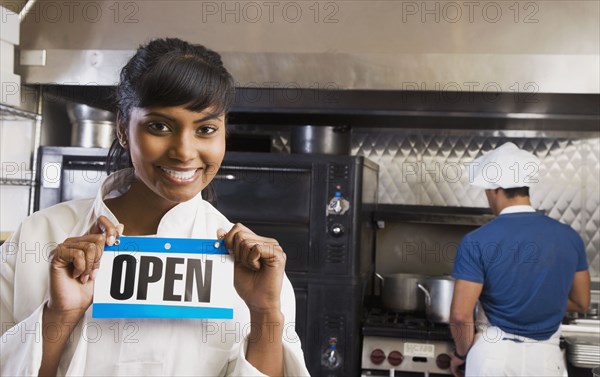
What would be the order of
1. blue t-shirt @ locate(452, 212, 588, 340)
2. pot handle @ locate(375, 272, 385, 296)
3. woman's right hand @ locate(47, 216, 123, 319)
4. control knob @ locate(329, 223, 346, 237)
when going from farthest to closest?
pot handle @ locate(375, 272, 385, 296)
control knob @ locate(329, 223, 346, 237)
blue t-shirt @ locate(452, 212, 588, 340)
woman's right hand @ locate(47, 216, 123, 319)

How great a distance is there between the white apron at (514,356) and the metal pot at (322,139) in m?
0.92

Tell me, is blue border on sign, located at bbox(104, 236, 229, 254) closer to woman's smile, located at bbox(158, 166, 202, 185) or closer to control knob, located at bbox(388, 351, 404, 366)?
woman's smile, located at bbox(158, 166, 202, 185)

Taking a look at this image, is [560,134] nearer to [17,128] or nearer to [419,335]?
[419,335]

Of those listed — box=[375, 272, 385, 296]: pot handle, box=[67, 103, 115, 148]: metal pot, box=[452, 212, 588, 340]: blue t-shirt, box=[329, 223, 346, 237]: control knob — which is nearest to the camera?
box=[452, 212, 588, 340]: blue t-shirt

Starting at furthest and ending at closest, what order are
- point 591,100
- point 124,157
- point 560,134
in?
point 560,134 → point 591,100 → point 124,157

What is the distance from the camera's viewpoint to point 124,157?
1399 millimetres

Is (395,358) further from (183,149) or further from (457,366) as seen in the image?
(183,149)

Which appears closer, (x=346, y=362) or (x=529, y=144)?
(x=346, y=362)

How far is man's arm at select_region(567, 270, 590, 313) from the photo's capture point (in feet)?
9.01

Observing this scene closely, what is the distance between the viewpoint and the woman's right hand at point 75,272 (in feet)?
3.65

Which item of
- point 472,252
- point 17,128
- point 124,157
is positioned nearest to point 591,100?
point 472,252

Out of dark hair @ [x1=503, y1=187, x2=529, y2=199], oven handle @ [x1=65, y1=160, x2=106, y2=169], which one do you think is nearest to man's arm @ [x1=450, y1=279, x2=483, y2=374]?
dark hair @ [x1=503, y1=187, x2=529, y2=199]

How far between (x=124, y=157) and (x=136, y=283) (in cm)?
28

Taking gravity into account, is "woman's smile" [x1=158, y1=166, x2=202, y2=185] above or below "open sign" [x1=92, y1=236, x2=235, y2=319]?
above
